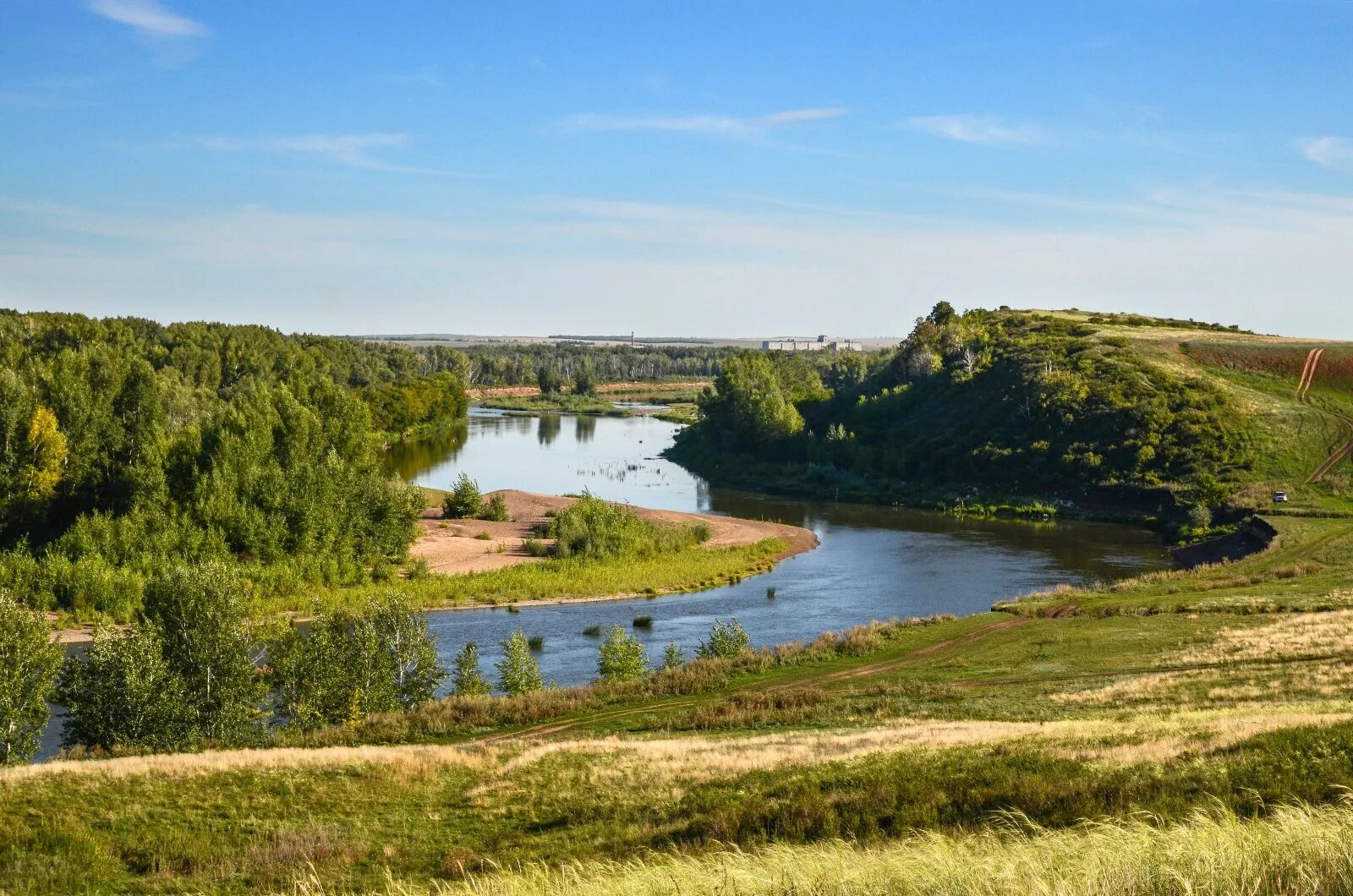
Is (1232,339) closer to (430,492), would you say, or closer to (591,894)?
(430,492)

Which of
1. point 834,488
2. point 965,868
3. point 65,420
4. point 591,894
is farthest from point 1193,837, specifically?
point 834,488

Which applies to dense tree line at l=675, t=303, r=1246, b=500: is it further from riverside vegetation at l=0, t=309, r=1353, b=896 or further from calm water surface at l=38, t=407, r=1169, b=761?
riverside vegetation at l=0, t=309, r=1353, b=896

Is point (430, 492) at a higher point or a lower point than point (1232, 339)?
lower

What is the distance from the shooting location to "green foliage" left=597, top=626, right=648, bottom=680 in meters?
36.5

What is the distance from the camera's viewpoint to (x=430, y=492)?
8431 centimetres

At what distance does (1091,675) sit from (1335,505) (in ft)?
159

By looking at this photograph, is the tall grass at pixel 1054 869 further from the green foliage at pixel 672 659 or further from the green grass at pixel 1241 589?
the green grass at pixel 1241 589

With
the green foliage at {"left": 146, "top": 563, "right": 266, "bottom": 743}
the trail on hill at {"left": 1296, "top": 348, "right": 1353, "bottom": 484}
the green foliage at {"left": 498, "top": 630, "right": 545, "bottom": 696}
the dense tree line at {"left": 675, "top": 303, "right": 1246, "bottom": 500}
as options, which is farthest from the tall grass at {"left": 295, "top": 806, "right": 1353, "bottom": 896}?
the trail on hill at {"left": 1296, "top": 348, "right": 1353, "bottom": 484}

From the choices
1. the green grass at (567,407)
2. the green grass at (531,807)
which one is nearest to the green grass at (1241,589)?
the green grass at (531,807)

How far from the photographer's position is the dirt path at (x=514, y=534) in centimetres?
6244

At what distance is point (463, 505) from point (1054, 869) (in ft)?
223

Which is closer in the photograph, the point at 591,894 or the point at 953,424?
the point at 591,894

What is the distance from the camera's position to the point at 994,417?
328 feet

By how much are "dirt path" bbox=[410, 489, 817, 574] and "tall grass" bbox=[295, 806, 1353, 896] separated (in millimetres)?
49266
